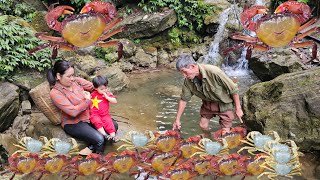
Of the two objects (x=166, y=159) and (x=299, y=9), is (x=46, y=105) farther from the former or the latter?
(x=299, y=9)

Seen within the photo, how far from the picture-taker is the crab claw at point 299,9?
297 cm

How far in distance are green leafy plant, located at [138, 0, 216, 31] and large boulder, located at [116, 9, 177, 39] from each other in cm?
39

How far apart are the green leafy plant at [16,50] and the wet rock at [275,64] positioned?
4.77 m

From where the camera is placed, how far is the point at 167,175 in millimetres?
3105

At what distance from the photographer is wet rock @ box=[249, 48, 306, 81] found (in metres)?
7.62

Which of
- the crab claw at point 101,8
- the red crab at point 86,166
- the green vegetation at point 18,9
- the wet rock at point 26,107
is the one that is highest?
the crab claw at point 101,8

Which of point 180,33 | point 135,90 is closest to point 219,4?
point 180,33

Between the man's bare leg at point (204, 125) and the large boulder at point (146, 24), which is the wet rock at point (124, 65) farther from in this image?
the man's bare leg at point (204, 125)

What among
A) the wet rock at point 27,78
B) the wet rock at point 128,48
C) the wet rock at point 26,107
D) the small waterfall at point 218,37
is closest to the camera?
the wet rock at point 26,107

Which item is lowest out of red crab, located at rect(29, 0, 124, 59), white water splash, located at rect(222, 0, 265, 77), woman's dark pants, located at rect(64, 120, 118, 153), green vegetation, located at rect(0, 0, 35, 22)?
white water splash, located at rect(222, 0, 265, 77)

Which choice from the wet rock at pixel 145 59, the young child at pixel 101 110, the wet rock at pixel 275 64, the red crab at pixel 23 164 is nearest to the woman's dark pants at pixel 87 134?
the young child at pixel 101 110

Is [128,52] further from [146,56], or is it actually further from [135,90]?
[135,90]

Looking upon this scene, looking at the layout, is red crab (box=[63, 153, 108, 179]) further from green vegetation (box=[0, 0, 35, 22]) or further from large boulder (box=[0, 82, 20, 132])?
green vegetation (box=[0, 0, 35, 22])

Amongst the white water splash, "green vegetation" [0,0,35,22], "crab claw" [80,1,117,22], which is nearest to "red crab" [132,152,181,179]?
"crab claw" [80,1,117,22]
